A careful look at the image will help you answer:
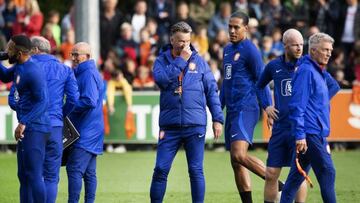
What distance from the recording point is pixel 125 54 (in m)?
25.0

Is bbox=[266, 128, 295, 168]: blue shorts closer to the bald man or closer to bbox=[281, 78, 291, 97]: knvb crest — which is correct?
the bald man

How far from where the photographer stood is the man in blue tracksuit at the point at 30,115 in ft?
39.2

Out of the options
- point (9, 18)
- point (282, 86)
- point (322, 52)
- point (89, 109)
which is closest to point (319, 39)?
point (322, 52)

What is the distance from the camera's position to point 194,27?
25219mm

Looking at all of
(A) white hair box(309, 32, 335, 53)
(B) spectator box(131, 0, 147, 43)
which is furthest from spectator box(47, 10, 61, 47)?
(A) white hair box(309, 32, 335, 53)

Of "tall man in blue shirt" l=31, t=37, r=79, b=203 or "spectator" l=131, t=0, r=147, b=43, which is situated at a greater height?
"spectator" l=131, t=0, r=147, b=43

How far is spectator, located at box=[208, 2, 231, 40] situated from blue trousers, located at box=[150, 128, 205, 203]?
41.8 feet

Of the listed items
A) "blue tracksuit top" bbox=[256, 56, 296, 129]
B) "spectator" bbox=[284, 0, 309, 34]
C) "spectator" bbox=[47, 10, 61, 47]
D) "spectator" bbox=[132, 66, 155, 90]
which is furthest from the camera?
"spectator" bbox=[47, 10, 61, 47]

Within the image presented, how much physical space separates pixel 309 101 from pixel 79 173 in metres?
3.29

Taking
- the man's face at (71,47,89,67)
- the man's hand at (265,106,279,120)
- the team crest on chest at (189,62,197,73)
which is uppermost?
the man's face at (71,47,89,67)

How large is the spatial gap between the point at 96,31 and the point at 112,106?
1.55m

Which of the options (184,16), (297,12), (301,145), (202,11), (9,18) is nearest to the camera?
(301,145)

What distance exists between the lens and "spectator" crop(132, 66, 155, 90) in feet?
76.4

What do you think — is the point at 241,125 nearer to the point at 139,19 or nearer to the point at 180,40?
the point at 180,40
